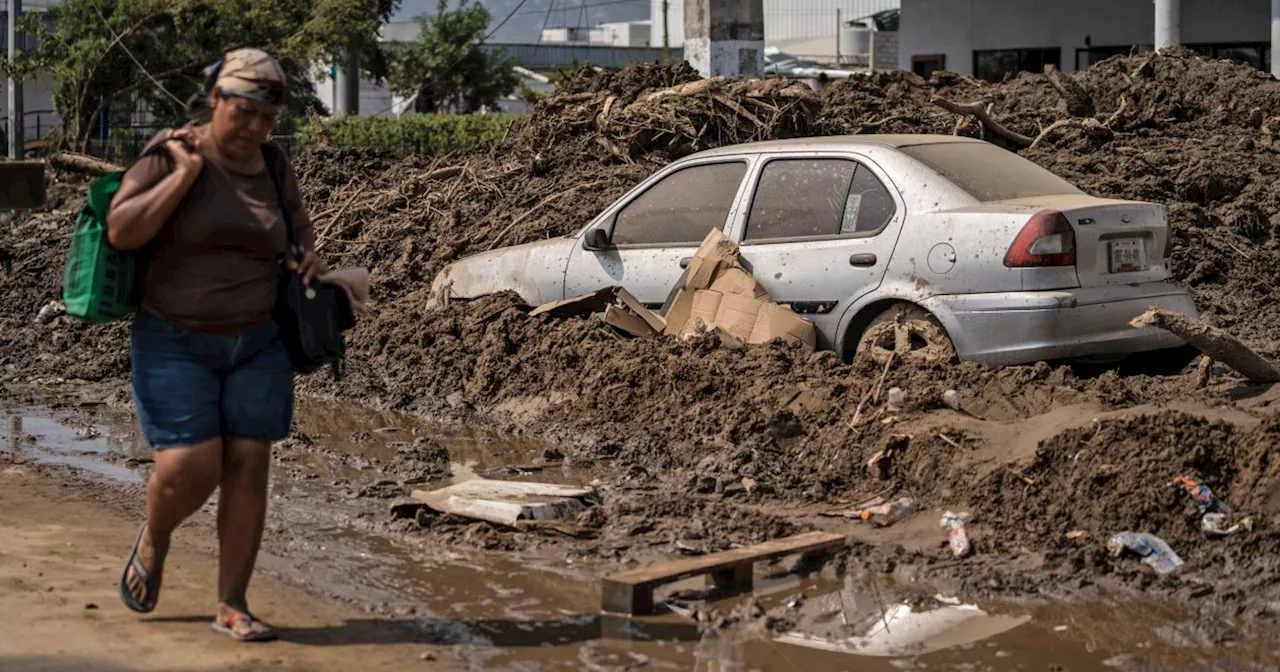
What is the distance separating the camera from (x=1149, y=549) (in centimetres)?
573

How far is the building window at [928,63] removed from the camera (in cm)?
2777

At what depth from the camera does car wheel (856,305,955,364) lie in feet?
27.0

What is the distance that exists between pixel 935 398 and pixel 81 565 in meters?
3.87

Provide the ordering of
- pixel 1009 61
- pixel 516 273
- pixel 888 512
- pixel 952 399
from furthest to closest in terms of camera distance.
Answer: pixel 1009 61
pixel 516 273
pixel 952 399
pixel 888 512

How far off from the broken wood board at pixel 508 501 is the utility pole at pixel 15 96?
21938mm

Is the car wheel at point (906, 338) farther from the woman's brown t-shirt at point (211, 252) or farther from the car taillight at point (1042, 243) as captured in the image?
the woman's brown t-shirt at point (211, 252)

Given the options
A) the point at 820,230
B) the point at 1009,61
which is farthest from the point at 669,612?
the point at 1009,61

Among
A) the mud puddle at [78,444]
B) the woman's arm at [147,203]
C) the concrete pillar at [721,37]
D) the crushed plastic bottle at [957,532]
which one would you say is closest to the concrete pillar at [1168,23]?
the concrete pillar at [721,37]

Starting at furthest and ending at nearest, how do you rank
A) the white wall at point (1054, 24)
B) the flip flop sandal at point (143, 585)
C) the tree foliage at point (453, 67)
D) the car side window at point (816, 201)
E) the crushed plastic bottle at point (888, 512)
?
the tree foliage at point (453, 67) → the white wall at point (1054, 24) → the car side window at point (816, 201) → the crushed plastic bottle at point (888, 512) → the flip flop sandal at point (143, 585)

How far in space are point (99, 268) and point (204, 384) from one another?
47 centimetres

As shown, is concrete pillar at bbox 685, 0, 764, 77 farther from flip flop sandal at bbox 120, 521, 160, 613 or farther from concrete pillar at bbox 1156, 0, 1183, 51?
flip flop sandal at bbox 120, 521, 160, 613

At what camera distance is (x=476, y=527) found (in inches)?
257

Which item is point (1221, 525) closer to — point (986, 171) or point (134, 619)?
point (986, 171)

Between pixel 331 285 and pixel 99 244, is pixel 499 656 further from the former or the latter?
pixel 99 244
